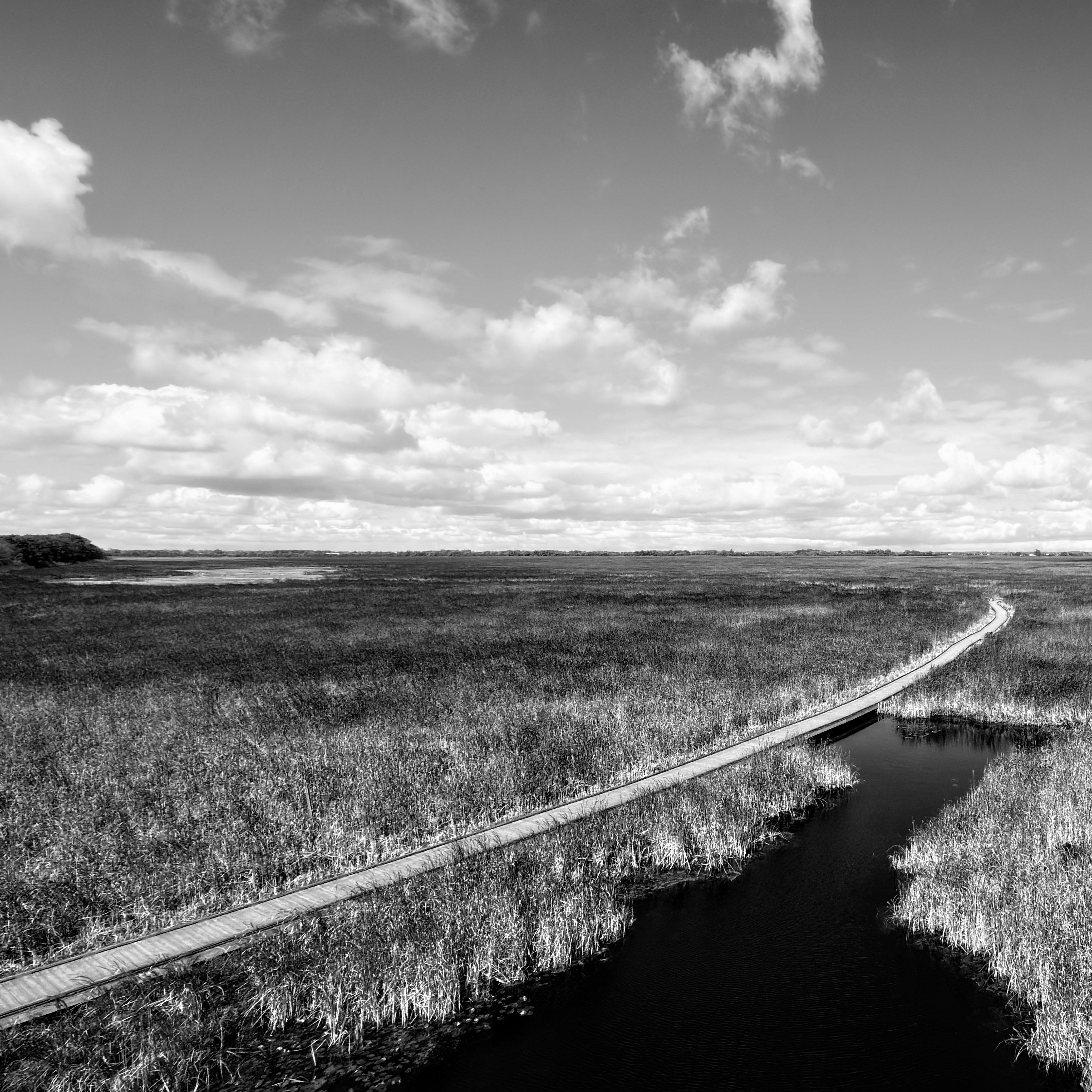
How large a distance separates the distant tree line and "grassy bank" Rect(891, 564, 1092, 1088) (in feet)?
391

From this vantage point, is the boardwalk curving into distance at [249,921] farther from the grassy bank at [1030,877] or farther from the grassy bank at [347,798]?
the grassy bank at [1030,877]

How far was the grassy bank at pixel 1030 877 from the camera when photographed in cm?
562

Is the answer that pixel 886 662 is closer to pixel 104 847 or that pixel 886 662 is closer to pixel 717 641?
pixel 717 641

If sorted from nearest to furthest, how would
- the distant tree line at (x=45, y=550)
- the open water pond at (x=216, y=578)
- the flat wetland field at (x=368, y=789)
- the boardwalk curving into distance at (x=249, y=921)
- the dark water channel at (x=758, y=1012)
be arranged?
the dark water channel at (x=758, y=1012) < the boardwalk curving into distance at (x=249, y=921) < the flat wetland field at (x=368, y=789) < the open water pond at (x=216, y=578) < the distant tree line at (x=45, y=550)

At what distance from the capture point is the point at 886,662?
75.6ft

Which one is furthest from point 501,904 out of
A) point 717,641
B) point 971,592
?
point 971,592

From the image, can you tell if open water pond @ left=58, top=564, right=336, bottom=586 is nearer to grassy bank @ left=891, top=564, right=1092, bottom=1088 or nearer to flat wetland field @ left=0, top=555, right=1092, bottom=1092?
flat wetland field @ left=0, top=555, right=1092, bottom=1092

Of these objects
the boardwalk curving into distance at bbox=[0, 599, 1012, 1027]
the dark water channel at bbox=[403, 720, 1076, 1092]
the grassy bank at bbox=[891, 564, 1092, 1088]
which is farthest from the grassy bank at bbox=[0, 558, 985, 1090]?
the grassy bank at bbox=[891, 564, 1092, 1088]

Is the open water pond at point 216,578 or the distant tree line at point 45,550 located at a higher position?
the distant tree line at point 45,550

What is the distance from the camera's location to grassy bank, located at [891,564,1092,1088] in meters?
5.62

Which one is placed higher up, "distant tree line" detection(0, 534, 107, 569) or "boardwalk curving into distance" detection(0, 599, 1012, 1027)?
"distant tree line" detection(0, 534, 107, 569)

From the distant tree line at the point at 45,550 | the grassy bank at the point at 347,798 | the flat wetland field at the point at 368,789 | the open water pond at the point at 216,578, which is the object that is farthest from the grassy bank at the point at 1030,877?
the distant tree line at the point at 45,550

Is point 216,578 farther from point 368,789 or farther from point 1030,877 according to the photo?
point 1030,877

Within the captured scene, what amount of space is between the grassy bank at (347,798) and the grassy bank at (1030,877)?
246 cm
